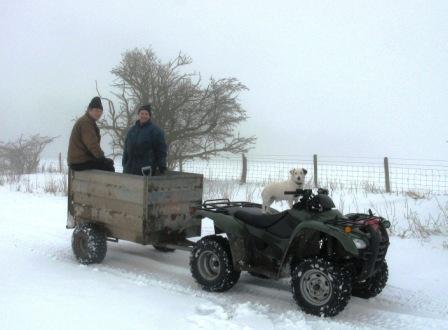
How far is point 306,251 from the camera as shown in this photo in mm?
5047

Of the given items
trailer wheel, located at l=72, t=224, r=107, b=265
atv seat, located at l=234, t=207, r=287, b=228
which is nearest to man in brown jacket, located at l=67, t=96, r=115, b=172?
trailer wheel, located at l=72, t=224, r=107, b=265

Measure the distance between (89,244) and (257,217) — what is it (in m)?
2.27

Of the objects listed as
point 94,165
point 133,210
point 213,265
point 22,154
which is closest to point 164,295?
point 213,265

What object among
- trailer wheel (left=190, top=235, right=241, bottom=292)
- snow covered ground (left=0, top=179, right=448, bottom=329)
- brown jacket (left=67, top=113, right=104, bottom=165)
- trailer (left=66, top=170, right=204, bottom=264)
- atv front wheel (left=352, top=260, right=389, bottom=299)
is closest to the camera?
snow covered ground (left=0, top=179, right=448, bottom=329)

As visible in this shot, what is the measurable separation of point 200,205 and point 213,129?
34.6ft

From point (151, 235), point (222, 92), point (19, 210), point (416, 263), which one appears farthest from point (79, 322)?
point (222, 92)

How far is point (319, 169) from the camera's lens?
58.6 feet

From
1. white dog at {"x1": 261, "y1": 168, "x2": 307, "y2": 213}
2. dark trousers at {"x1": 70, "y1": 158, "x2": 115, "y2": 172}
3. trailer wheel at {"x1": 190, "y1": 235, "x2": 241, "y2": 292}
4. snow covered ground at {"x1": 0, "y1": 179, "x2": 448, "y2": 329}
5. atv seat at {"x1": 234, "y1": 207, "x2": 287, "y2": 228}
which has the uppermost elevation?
dark trousers at {"x1": 70, "y1": 158, "x2": 115, "y2": 172}

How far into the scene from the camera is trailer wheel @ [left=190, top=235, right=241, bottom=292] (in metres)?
5.36

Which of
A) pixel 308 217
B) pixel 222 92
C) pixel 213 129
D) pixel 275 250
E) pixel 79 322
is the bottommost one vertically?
pixel 79 322

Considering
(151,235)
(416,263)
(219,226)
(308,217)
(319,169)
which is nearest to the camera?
(308,217)

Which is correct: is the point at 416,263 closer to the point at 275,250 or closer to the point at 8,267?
the point at 275,250

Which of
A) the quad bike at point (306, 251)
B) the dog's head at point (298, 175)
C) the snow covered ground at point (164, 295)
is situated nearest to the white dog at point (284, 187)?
the dog's head at point (298, 175)

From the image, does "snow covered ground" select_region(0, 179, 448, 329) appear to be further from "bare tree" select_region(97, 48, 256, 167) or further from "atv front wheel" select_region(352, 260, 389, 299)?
"bare tree" select_region(97, 48, 256, 167)
